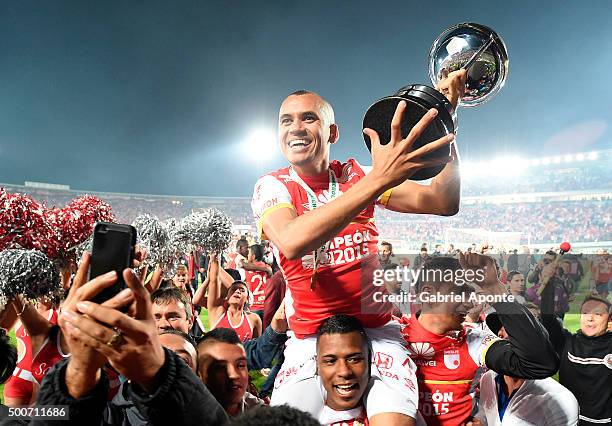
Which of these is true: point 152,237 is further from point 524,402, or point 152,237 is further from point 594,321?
point 594,321

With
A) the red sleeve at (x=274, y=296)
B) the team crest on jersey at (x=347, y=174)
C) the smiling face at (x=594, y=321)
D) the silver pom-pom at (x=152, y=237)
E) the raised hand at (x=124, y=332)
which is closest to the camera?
the raised hand at (x=124, y=332)

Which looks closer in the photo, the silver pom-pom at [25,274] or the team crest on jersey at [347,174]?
the team crest on jersey at [347,174]

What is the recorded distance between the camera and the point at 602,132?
3912 centimetres

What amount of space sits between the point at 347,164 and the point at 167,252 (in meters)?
2.13

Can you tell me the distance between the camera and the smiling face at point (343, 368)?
95.2 inches

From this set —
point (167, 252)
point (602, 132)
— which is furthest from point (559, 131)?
point (167, 252)

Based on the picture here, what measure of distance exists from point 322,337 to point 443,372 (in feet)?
2.98

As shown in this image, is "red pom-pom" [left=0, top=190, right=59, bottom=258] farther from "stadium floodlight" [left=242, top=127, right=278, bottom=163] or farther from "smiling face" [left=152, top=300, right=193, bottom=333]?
"stadium floodlight" [left=242, top=127, right=278, bottom=163]

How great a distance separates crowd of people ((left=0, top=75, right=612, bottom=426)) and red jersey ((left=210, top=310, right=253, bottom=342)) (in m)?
1.96

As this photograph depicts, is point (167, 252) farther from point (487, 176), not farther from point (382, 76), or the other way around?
point (382, 76)

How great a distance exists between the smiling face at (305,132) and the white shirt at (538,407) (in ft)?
6.78

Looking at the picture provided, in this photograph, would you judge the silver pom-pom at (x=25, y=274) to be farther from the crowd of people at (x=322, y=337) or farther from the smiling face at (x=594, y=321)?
the smiling face at (x=594, y=321)

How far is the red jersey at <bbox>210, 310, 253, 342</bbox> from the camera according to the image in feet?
19.8

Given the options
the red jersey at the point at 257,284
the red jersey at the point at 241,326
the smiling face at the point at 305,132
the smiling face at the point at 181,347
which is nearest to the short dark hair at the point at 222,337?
the smiling face at the point at 181,347
